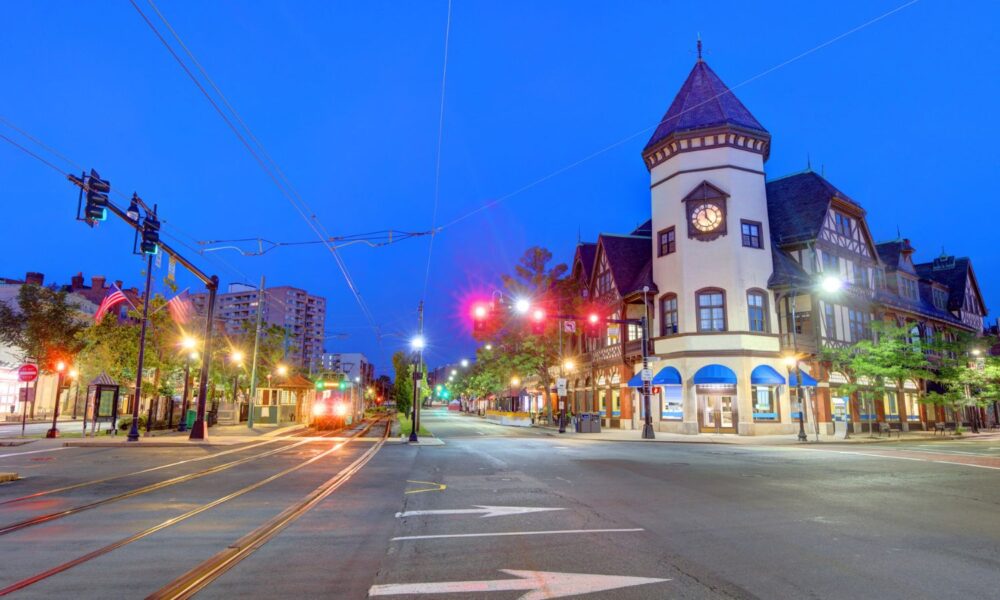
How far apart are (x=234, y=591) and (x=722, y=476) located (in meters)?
11.7

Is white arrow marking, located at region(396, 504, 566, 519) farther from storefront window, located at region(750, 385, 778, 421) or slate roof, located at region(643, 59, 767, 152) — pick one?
slate roof, located at region(643, 59, 767, 152)

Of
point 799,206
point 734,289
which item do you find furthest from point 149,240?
point 799,206

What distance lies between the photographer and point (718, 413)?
34531 millimetres

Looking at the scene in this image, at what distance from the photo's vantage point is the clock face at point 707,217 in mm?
→ 35188

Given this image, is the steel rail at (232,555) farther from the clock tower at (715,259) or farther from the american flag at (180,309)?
the clock tower at (715,259)

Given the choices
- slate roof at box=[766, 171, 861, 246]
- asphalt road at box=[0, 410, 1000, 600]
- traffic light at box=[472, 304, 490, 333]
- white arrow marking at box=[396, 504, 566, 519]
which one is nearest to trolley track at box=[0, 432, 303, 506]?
asphalt road at box=[0, 410, 1000, 600]

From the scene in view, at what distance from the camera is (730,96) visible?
38.0m

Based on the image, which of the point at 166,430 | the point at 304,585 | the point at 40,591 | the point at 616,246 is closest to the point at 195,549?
the point at 40,591

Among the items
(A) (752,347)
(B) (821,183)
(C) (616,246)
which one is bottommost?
(A) (752,347)

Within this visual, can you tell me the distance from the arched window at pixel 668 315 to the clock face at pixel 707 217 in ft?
14.9

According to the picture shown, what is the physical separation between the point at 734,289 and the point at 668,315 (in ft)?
14.1

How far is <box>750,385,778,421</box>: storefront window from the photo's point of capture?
3388cm

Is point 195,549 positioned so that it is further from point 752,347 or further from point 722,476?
point 752,347

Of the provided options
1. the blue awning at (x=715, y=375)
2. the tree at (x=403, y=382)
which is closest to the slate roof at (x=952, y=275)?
the blue awning at (x=715, y=375)
